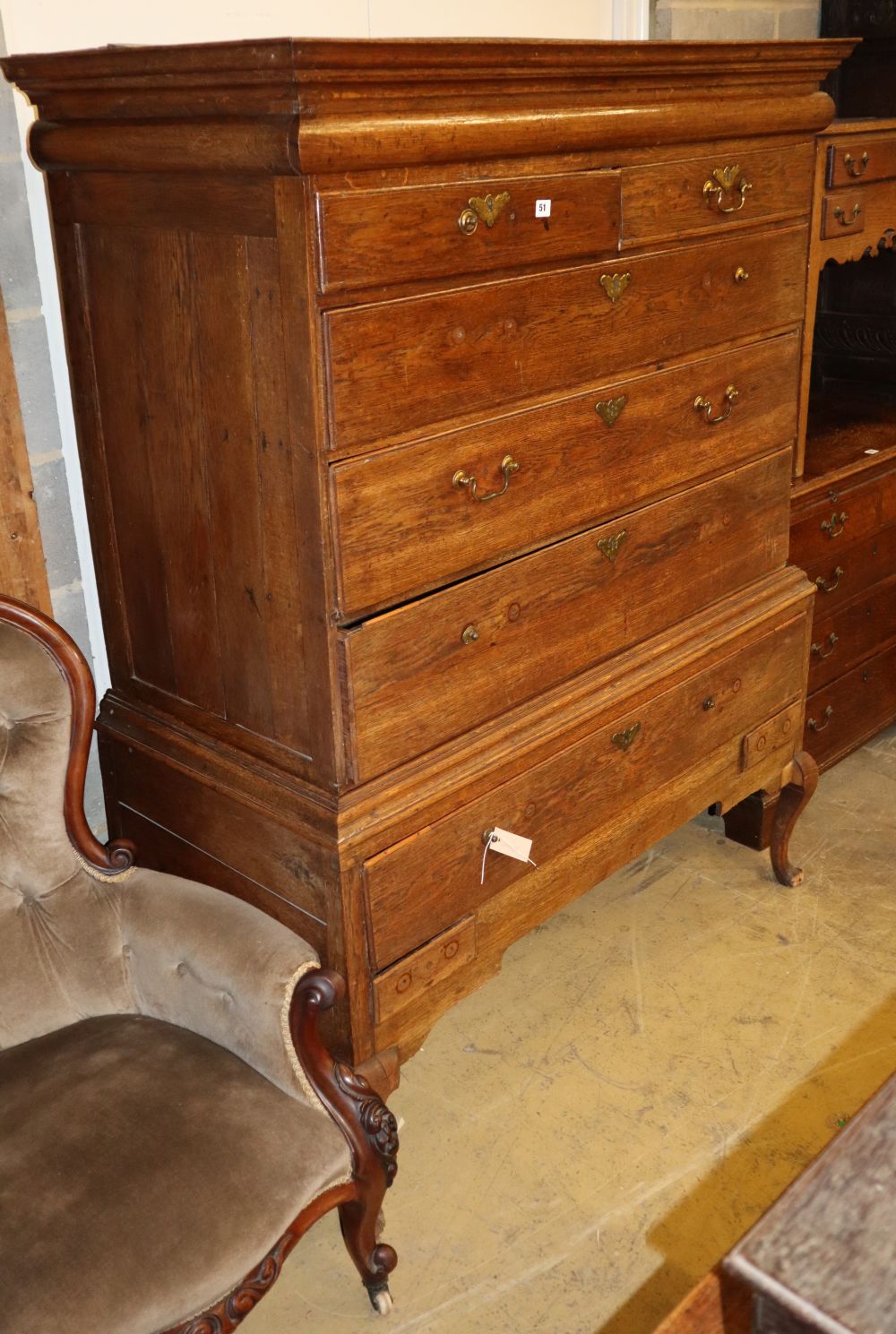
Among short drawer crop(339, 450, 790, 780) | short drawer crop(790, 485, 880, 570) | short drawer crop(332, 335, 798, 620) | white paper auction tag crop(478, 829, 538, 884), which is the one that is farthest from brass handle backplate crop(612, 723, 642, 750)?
short drawer crop(790, 485, 880, 570)

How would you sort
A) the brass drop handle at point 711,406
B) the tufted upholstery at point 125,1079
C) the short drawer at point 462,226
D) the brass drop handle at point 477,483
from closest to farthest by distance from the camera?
the tufted upholstery at point 125,1079
the short drawer at point 462,226
the brass drop handle at point 477,483
the brass drop handle at point 711,406

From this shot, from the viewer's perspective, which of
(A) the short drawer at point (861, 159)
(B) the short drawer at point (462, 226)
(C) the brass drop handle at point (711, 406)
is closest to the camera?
(B) the short drawer at point (462, 226)

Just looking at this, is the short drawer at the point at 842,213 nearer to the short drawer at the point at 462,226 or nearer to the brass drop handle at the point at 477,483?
the short drawer at the point at 462,226

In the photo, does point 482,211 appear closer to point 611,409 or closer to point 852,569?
point 611,409

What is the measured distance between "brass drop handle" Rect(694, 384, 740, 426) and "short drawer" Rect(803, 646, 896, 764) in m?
1.08

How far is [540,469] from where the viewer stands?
6.56ft

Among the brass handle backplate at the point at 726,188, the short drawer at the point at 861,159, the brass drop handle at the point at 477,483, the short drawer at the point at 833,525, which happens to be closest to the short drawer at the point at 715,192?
the brass handle backplate at the point at 726,188

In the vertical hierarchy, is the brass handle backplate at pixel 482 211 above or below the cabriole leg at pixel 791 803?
above

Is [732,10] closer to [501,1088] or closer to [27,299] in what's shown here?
[27,299]

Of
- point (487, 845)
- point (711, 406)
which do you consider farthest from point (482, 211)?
point (487, 845)

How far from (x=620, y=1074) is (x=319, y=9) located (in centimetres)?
→ 206

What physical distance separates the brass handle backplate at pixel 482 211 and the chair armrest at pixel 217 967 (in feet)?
3.31

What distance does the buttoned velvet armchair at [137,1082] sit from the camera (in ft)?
4.89

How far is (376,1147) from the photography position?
178cm
